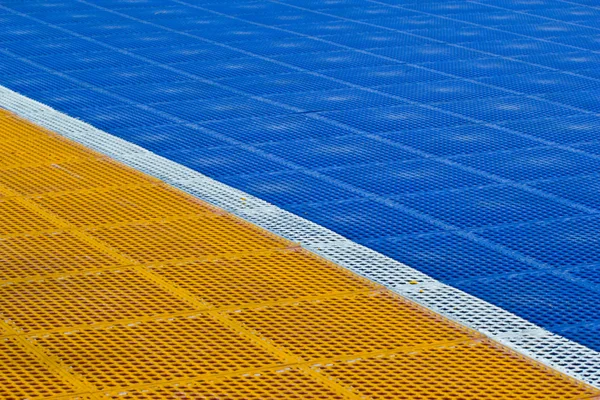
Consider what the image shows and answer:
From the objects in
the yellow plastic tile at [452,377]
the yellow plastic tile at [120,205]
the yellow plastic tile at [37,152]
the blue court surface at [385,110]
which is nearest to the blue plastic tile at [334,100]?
the blue court surface at [385,110]

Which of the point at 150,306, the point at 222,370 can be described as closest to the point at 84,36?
the point at 150,306

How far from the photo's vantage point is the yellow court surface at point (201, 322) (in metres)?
3.33

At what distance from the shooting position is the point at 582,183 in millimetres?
5438

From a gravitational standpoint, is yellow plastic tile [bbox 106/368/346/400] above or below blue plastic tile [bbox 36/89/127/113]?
above

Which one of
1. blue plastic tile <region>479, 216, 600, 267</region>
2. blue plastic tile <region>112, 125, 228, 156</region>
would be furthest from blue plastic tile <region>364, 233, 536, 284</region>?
blue plastic tile <region>112, 125, 228, 156</region>

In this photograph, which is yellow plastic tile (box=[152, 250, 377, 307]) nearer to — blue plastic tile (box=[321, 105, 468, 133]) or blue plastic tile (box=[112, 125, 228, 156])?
blue plastic tile (box=[112, 125, 228, 156])

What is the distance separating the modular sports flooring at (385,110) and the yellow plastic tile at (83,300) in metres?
0.91

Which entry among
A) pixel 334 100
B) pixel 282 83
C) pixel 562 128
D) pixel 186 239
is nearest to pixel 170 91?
pixel 282 83

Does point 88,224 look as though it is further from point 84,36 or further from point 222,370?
point 84,36

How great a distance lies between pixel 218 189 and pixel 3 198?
3.37 feet

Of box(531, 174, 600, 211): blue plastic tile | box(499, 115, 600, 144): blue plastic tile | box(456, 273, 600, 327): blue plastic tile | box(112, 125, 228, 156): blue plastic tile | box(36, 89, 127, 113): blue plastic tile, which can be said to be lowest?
box(36, 89, 127, 113): blue plastic tile

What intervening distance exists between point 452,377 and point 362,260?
3.42 ft

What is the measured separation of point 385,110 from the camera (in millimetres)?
6816

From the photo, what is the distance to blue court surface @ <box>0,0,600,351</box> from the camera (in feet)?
15.2
